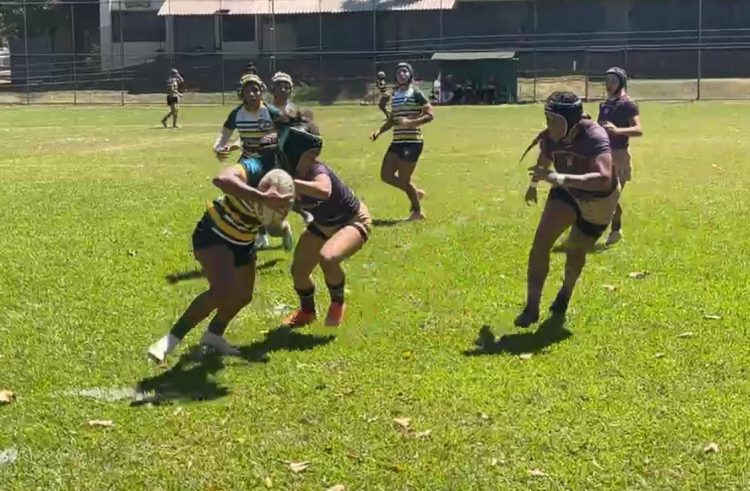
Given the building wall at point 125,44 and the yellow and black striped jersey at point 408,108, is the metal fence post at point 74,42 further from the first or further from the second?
the yellow and black striped jersey at point 408,108

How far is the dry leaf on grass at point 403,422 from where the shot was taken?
5.92 metres

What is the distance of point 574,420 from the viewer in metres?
5.96

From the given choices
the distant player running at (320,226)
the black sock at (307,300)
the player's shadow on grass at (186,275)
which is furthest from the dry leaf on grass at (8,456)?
the player's shadow on grass at (186,275)

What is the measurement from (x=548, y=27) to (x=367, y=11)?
10520 mm

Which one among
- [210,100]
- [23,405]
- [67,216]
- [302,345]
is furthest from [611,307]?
[210,100]

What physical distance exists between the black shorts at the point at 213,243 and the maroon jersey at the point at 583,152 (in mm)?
2371

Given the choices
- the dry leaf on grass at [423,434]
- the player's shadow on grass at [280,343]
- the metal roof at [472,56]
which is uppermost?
the metal roof at [472,56]

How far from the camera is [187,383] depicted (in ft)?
22.4

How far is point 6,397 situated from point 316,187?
227 centimetres

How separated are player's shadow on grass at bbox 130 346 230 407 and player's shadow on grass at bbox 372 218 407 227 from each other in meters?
6.25

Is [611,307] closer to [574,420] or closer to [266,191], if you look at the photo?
[574,420]

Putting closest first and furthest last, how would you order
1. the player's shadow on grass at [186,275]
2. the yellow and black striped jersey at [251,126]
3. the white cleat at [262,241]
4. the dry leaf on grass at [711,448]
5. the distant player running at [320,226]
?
the dry leaf on grass at [711,448] → the distant player running at [320,226] → the player's shadow on grass at [186,275] → the yellow and black striped jersey at [251,126] → the white cleat at [262,241]

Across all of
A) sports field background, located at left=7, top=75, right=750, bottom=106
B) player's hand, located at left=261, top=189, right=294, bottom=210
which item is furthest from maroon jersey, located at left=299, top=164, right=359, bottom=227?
sports field background, located at left=7, top=75, right=750, bottom=106

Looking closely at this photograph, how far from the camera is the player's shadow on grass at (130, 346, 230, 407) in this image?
256 inches
